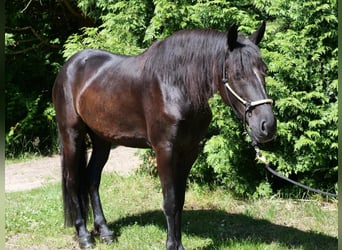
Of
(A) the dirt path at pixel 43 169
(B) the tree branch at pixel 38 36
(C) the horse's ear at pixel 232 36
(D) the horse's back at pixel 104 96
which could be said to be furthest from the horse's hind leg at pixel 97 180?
(B) the tree branch at pixel 38 36

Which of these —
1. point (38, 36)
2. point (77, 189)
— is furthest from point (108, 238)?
point (38, 36)

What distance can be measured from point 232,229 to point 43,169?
4296 mm

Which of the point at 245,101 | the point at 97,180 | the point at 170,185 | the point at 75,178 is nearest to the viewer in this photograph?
the point at 245,101

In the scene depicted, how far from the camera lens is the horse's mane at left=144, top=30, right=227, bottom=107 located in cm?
324

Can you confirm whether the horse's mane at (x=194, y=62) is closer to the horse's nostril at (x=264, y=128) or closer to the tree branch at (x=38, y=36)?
the horse's nostril at (x=264, y=128)

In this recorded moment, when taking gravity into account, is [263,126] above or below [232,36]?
below

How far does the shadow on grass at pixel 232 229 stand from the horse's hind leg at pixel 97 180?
0.68 ft

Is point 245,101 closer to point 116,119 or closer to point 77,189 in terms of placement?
point 116,119

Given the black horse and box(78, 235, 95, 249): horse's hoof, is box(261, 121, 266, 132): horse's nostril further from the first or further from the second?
box(78, 235, 95, 249): horse's hoof

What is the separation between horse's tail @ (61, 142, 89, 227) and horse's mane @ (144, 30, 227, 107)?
134cm

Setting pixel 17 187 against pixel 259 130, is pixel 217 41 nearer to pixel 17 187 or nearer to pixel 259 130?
pixel 259 130

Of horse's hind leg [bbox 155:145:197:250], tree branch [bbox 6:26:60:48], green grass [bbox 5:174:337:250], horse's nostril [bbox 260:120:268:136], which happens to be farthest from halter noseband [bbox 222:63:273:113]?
tree branch [bbox 6:26:60:48]

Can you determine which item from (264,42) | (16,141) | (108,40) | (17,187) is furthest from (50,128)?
(264,42)

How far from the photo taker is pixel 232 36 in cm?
309
